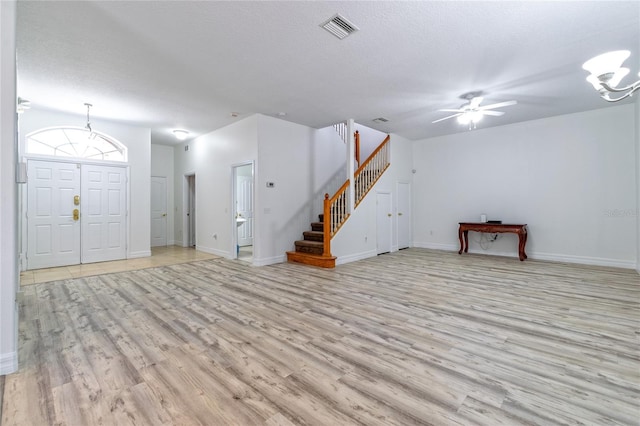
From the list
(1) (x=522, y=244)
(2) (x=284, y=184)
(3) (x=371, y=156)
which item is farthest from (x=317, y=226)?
(1) (x=522, y=244)

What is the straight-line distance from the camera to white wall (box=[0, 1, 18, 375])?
198 centimetres

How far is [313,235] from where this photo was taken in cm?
615

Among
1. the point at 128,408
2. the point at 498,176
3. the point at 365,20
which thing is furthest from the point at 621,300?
the point at 128,408

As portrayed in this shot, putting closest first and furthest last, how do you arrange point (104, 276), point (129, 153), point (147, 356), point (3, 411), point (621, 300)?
point (3, 411)
point (147, 356)
point (621, 300)
point (104, 276)
point (129, 153)

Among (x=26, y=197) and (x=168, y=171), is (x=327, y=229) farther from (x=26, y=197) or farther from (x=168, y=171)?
(x=168, y=171)

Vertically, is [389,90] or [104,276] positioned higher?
[389,90]

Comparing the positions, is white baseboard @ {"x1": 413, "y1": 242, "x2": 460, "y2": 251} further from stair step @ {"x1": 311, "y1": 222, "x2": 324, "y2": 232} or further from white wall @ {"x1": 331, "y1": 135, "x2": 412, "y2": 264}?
stair step @ {"x1": 311, "y1": 222, "x2": 324, "y2": 232}

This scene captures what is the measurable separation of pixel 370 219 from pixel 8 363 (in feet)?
19.2

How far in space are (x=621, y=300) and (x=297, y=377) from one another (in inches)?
166

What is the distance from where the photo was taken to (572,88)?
4465 millimetres

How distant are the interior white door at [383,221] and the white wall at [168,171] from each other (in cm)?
594

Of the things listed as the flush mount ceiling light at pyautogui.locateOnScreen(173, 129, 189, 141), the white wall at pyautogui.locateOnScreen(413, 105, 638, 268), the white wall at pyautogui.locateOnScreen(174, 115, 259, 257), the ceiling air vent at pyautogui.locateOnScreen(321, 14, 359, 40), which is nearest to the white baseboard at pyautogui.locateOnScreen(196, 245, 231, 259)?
the white wall at pyautogui.locateOnScreen(174, 115, 259, 257)

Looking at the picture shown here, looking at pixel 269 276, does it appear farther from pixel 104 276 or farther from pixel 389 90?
pixel 389 90

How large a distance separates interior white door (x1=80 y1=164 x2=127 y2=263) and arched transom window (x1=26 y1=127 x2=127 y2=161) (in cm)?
31
